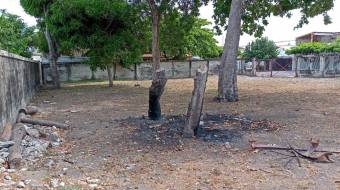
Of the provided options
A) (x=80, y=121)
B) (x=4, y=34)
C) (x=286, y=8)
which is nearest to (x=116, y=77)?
(x=4, y=34)

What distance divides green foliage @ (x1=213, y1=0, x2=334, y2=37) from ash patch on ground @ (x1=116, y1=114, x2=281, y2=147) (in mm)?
9120

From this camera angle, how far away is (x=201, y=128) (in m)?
8.34

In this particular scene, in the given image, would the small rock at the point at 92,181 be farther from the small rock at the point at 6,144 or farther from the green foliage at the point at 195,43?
the green foliage at the point at 195,43

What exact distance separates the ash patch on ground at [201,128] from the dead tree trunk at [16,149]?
2.05 m

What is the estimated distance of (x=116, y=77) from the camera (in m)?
32.3

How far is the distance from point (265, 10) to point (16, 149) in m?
14.9

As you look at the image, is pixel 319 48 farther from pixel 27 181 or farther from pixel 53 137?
pixel 27 181

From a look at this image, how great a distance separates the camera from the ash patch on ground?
7.54m

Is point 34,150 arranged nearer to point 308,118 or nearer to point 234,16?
point 308,118

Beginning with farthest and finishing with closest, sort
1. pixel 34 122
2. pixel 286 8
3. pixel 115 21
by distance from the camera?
pixel 115 21, pixel 286 8, pixel 34 122

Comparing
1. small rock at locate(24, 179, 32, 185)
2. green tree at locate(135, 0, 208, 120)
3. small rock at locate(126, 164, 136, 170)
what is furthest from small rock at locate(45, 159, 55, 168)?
green tree at locate(135, 0, 208, 120)

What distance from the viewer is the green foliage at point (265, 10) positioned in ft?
56.5

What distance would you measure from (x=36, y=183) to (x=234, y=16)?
10.00 meters

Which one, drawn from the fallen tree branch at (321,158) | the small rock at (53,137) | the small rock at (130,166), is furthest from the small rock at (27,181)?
the fallen tree branch at (321,158)
